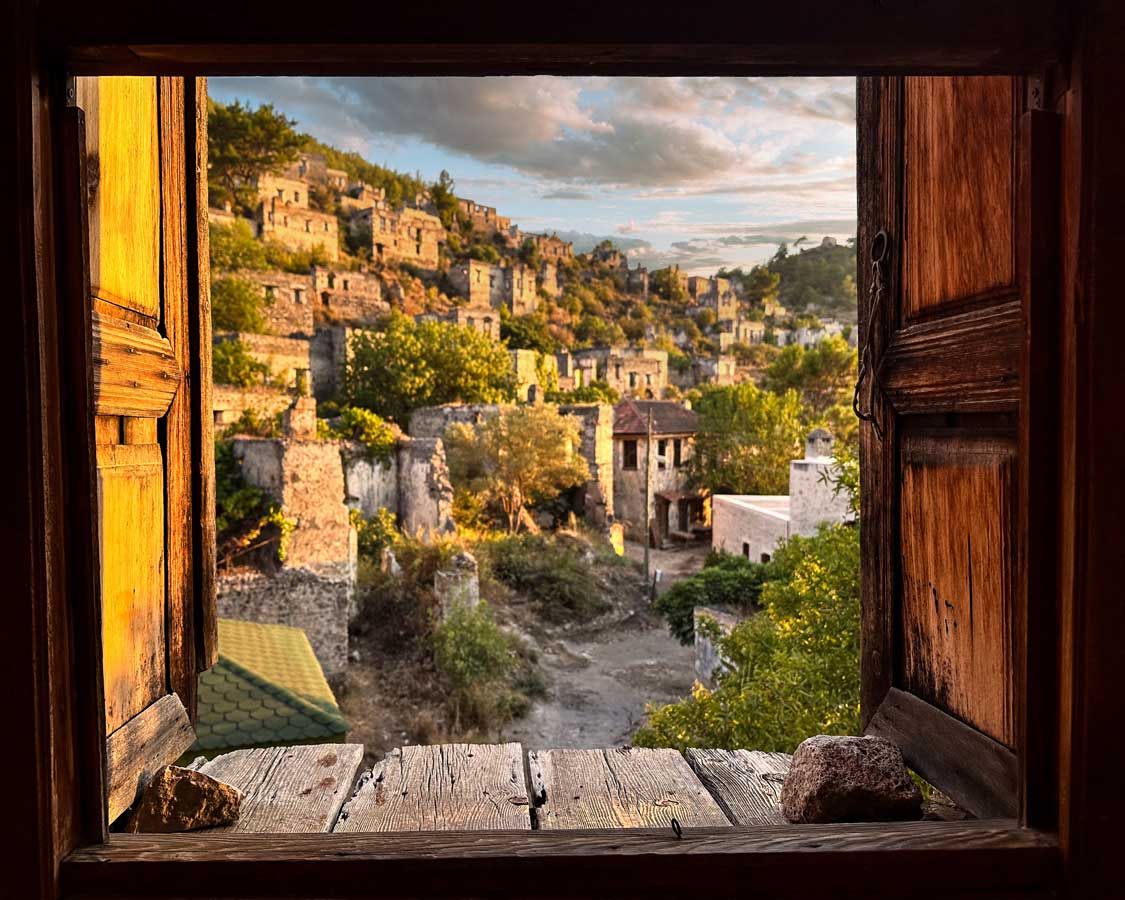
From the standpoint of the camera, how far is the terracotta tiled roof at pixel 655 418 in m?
27.1

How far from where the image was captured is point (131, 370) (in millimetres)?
1683

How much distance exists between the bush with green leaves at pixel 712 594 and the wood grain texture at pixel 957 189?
13.6m

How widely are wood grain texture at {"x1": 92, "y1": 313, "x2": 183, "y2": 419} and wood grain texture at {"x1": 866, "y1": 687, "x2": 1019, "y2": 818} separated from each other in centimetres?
183

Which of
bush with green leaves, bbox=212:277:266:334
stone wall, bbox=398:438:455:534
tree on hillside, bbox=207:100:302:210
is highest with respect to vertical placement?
tree on hillside, bbox=207:100:302:210

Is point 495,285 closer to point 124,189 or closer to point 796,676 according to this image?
point 796,676

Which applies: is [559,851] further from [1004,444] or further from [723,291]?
[723,291]

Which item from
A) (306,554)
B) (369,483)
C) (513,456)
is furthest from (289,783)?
(513,456)

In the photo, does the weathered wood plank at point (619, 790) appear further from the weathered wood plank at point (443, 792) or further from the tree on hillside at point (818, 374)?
the tree on hillside at point (818, 374)

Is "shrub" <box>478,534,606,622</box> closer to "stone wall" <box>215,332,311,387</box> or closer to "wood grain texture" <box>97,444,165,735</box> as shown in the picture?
"stone wall" <box>215,332,311,387</box>

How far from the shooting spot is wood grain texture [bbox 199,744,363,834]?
1.77 meters

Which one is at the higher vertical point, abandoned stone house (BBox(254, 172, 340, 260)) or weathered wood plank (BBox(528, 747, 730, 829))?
abandoned stone house (BBox(254, 172, 340, 260))

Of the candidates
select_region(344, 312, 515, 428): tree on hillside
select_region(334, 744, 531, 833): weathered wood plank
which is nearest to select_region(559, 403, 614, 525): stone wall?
select_region(344, 312, 515, 428): tree on hillside

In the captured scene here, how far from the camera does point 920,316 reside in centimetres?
187

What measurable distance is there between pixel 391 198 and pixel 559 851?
5766 centimetres
